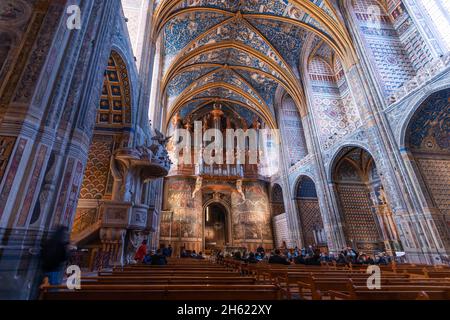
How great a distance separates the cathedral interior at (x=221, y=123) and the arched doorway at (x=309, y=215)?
10 centimetres

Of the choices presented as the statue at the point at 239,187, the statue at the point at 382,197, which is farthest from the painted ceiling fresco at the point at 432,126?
the statue at the point at 239,187

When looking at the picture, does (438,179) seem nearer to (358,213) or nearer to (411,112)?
(411,112)

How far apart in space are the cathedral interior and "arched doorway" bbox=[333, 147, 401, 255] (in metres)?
0.09

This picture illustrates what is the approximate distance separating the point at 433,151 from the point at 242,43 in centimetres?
1269

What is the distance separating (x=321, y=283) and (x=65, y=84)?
15.7ft

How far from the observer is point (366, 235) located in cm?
1166

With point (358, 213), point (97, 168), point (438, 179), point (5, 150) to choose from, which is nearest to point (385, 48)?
point (438, 179)

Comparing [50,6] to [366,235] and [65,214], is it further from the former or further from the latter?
[366,235]

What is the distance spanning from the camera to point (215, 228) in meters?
22.2

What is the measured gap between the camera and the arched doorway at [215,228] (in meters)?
21.0

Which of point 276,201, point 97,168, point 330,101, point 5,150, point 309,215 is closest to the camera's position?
point 5,150

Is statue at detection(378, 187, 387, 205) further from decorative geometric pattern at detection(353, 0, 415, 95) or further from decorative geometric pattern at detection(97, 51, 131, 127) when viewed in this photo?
decorative geometric pattern at detection(97, 51, 131, 127)

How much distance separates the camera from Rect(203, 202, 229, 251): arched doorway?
2097 cm

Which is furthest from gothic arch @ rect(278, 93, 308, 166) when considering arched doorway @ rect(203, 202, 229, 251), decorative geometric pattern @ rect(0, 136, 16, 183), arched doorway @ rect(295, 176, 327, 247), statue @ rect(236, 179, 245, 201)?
decorative geometric pattern @ rect(0, 136, 16, 183)
